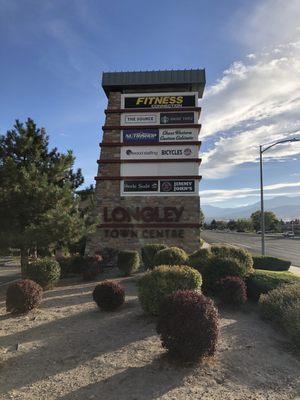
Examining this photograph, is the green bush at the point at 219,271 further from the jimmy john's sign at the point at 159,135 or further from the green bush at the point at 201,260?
the jimmy john's sign at the point at 159,135

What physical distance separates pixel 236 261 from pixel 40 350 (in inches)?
298

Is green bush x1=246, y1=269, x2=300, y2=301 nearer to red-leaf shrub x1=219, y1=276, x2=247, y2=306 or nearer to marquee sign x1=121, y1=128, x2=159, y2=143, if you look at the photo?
red-leaf shrub x1=219, y1=276, x2=247, y2=306

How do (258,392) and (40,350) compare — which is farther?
(40,350)

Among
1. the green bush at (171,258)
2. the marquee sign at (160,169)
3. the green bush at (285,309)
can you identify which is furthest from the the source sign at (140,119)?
the green bush at (285,309)

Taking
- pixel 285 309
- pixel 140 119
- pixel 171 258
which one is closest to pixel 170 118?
pixel 140 119

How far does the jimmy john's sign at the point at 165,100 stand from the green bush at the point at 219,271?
16.2m

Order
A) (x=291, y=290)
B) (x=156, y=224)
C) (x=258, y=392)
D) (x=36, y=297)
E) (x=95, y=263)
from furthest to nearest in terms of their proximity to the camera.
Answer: (x=156, y=224) → (x=95, y=263) → (x=36, y=297) → (x=291, y=290) → (x=258, y=392)

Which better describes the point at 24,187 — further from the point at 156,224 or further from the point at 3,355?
the point at 156,224

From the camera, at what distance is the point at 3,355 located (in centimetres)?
844

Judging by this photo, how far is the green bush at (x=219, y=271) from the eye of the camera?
13516 millimetres

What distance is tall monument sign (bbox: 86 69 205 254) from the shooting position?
88.3 feet

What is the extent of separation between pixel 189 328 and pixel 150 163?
20.9 m

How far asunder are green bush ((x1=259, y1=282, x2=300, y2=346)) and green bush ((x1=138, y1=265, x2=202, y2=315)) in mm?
2097

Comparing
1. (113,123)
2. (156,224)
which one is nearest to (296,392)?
(156,224)
